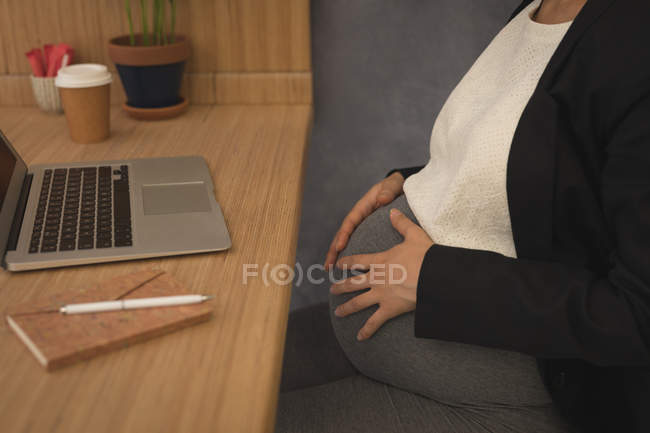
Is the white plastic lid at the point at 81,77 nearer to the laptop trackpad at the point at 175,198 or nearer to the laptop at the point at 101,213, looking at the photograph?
the laptop at the point at 101,213

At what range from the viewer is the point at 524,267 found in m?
0.80

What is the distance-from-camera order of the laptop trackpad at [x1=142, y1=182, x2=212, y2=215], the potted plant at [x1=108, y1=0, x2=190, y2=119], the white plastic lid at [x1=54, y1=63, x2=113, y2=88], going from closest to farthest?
the laptop trackpad at [x1=142, y1=182, x2=212, y2=215], the white plastic lid at [x1=54, y1=63, x2=113, y2=88], the potted plant at [x1=108, y1=0, x2=190, y2=119]

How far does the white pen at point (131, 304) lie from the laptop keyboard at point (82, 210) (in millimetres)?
141

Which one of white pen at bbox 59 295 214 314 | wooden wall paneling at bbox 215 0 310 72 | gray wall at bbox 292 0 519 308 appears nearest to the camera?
white pen at bbox 59 295 214 314

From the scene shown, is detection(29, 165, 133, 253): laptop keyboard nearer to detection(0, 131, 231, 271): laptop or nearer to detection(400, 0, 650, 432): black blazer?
detection(0, 131, 231, 271): laptop

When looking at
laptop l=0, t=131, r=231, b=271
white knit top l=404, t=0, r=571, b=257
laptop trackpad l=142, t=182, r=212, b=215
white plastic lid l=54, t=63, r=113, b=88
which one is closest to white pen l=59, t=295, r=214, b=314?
laptop l=0, t=131, r=231, b=271

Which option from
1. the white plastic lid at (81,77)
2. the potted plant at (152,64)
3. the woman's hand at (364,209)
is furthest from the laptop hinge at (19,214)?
the woman's hand at (364,209)

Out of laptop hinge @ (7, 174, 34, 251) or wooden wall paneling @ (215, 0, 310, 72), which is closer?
laptop hinge @ (7, 174, 34, 251)

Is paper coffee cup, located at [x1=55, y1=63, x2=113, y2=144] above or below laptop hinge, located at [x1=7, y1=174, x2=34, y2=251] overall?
above

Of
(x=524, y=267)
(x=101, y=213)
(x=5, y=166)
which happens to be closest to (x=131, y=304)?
(x=101, y=213)

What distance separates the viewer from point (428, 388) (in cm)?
90

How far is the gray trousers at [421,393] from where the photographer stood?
0.87 m

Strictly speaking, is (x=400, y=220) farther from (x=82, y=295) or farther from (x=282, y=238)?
(x=82, y=295)

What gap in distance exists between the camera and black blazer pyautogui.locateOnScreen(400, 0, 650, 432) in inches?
28.0
